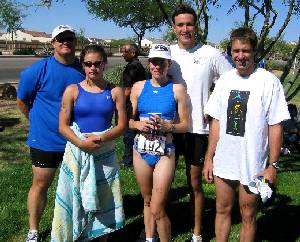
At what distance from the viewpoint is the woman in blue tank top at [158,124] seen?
11.4ft

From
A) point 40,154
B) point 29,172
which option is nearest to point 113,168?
point 40,154

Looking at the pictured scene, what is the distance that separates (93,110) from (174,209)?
221 centimetres

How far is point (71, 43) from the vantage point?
3.70 m

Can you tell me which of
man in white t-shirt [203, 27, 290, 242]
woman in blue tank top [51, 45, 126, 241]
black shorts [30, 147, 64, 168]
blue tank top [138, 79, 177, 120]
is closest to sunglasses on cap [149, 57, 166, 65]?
blue tank top [138, 79, 177, 120]

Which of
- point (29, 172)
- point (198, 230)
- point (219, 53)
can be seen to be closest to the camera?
point (219, 53)

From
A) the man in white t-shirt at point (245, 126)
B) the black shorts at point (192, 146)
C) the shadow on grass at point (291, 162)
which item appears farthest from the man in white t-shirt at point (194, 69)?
the shadow on grass at point (291, 162)

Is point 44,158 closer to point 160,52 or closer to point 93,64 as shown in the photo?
Result: point 93,64

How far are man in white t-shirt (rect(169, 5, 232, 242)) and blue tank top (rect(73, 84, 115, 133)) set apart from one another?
65 cm

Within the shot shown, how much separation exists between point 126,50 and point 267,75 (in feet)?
12.9

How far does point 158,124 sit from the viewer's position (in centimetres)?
344

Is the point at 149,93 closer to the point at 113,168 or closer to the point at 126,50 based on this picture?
the point at 113,168

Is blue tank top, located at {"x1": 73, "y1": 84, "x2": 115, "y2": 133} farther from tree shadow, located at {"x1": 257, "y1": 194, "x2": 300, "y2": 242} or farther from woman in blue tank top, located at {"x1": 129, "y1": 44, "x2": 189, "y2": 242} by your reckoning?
tree shadow, located at {"x1": 257, "y1": 194, "x2": 300, "y2": 242}

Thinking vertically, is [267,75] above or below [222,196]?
above

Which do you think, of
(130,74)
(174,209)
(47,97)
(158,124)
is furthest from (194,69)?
(130,74)
